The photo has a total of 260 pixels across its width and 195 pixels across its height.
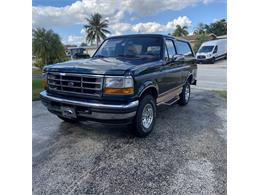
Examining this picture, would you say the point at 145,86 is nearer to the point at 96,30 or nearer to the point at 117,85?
the point at 117,85

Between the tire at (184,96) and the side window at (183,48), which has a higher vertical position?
the side window at (183,48)

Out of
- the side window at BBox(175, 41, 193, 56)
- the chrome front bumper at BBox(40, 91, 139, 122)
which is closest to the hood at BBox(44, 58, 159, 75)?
the chrome front bumper at BBox(40, 91, 139, 122)

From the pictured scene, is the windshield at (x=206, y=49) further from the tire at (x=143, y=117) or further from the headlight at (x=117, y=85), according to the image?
the headlight at (x=117, y=85)

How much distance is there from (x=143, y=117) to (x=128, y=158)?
85cm

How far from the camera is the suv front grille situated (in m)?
3.38

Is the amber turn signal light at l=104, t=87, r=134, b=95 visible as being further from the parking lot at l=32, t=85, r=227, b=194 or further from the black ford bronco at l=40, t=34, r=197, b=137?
the parking lot at l=32, t=85, r=227, b=194

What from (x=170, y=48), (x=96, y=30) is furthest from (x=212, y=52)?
(x=96, y=30)

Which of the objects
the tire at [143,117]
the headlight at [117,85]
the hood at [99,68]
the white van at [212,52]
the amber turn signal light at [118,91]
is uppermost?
the white van at [212,52]

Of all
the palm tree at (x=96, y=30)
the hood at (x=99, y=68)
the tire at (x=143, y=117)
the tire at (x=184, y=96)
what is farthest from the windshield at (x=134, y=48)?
the palm tree at (x=96, y=30)

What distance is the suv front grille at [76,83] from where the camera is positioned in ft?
11.1

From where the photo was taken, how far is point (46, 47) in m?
19.8

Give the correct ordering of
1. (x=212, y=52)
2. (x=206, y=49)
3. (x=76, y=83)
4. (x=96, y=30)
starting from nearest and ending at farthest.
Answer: (x=76, y=83) < (x=212, y=52) < (x=206, y=49) < (x=96, y=30)
